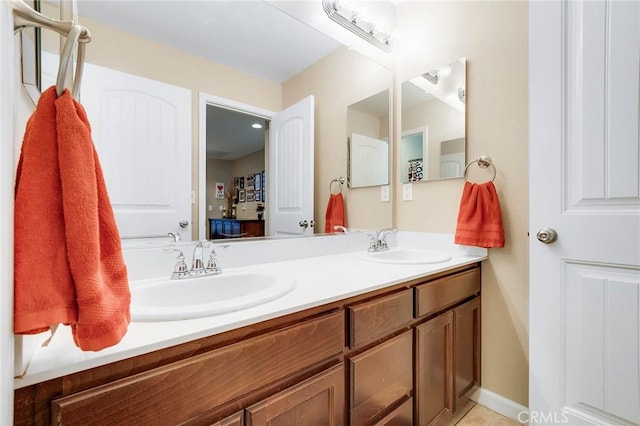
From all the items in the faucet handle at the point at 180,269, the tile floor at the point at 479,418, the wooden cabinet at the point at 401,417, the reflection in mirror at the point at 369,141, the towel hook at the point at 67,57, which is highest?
the reflection in mirror at the point at 369,141

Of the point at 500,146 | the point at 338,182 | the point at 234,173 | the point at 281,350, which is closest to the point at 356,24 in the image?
the point at 338,182

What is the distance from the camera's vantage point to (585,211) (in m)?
1.14

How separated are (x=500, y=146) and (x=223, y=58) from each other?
1445mm

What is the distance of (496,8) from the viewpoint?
154 cm

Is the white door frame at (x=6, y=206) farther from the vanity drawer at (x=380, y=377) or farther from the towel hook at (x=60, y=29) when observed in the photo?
the vanity drawer at (x=380, y=377)

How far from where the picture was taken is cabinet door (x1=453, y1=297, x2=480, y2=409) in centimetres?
140

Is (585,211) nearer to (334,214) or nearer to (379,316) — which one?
(379,316)

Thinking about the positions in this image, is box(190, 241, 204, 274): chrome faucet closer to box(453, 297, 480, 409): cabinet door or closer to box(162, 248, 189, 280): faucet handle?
box(162, 248, 189, 280): faucet handle

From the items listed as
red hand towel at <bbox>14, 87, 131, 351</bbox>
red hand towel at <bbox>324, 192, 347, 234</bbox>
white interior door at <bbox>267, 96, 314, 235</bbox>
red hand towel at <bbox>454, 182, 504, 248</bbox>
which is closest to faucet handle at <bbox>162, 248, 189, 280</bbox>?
white interior door at <bbox>267, 96, 314, 235</bbox>

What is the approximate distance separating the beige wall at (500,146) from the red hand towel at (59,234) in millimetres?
1684

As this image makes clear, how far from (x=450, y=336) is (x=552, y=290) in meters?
0.47

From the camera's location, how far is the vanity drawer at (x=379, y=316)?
92 cm

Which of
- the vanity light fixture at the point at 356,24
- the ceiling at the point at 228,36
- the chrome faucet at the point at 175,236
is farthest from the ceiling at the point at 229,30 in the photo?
the chrome faucet at the point at 175,236

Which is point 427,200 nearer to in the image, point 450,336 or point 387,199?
point 387,199
